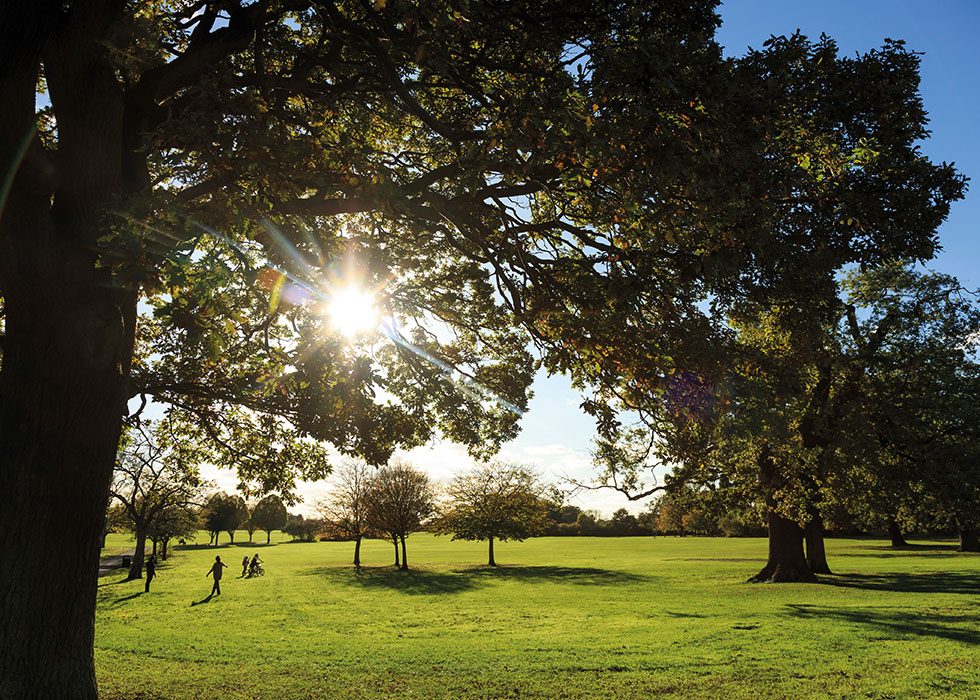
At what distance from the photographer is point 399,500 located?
51562mm

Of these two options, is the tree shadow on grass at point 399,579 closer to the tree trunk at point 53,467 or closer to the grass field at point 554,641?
the grass field at point 554,641


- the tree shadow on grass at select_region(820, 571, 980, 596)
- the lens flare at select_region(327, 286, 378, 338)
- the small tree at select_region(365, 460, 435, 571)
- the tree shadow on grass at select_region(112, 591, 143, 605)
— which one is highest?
the lens flare at select_region(327, 286, 378, 338)

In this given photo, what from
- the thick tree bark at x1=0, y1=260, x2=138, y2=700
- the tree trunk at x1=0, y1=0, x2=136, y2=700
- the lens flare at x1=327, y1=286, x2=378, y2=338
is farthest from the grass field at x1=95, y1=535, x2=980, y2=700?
the lens flare at x1=327, y1=286, x2=378, y2=338

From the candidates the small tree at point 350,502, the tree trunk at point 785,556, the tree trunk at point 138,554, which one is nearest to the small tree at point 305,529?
the small tree at point 350,502

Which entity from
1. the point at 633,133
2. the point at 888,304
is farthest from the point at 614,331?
the point at 888,304

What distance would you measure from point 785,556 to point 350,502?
34741 mm

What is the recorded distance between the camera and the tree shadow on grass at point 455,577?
36394mm

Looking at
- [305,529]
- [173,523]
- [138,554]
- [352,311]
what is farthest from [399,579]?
[305,529]

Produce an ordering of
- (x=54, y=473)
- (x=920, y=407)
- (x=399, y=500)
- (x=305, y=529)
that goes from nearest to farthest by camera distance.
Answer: (x=54, y=473) → (x=920, y=407) → (x=399, y=500) → (x=305, y=529)

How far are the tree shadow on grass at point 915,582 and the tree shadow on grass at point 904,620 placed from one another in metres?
8.63

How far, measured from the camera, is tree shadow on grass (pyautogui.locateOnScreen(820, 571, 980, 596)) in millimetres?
28594

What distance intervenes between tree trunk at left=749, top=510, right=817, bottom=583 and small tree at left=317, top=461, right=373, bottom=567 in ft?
104

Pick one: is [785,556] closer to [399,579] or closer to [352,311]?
[399,579]

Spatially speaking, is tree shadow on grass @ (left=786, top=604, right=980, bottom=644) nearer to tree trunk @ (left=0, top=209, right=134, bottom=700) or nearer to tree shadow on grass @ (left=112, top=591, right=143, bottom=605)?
tree trunk @ (left=0, top=209, right=134, bottom=700)
